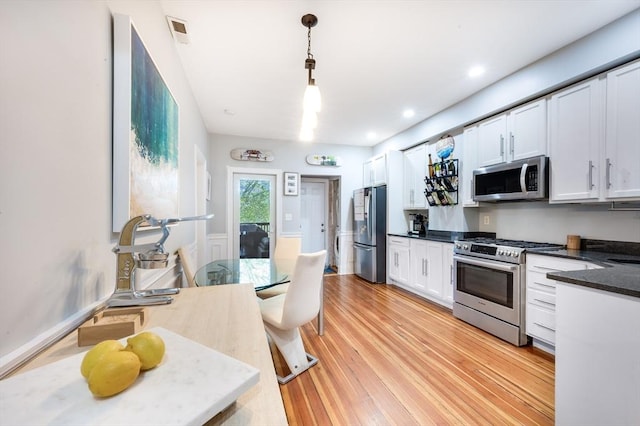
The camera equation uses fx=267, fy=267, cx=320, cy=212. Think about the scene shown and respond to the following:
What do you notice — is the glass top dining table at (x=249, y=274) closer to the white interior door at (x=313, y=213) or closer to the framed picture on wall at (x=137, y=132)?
the framed picture on wall at (x=137, y=132)

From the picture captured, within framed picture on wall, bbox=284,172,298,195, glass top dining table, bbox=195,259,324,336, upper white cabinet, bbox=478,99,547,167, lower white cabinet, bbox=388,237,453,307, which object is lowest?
lower white cabinet, bbox=388,237,453,307

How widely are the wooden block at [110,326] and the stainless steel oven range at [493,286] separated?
9.16 feet

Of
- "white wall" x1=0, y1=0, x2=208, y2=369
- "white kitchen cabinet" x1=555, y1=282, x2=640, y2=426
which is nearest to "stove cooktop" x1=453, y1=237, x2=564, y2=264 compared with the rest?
"white kitchen cabinet" x1=555, y1=282, x2=640, y2=426

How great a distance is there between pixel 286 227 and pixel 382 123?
95.3 inches

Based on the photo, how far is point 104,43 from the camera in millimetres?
981

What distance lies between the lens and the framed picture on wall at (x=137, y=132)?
1044mm

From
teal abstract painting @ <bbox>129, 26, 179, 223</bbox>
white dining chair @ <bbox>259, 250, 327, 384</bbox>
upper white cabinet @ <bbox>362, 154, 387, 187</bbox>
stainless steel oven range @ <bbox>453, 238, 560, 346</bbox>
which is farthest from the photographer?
upper white cabinet @ <bbox>362, 154, 387, 187</bbox>

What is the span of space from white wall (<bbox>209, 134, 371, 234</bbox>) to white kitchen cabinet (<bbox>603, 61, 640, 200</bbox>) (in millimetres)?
3665

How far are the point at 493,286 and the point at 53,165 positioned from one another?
3.16 m

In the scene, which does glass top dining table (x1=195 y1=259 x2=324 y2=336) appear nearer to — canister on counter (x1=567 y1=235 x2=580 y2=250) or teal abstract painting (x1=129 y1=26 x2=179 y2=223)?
teal abstract painting (x1=129 y1=26 x2=179 y2=223)

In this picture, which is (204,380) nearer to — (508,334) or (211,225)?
(508,334)

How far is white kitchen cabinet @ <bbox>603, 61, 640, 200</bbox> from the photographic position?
6.12ft

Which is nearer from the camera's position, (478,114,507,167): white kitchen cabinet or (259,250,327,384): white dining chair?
(259,250,327,384): white dining chair

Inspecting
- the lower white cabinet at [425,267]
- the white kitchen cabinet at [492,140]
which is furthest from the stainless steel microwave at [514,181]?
the lower white cabinet at [425,267]
